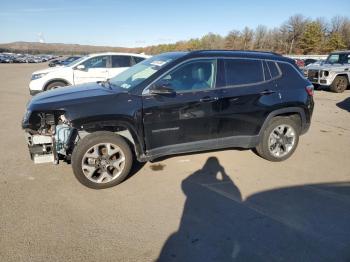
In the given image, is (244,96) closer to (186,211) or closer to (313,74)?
(186,211)

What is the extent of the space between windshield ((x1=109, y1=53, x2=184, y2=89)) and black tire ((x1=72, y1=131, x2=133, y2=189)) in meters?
0.80

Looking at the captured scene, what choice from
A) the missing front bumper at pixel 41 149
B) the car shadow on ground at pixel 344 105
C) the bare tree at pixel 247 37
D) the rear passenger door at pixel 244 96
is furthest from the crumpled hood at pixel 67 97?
the bare tree at pixel 247 37

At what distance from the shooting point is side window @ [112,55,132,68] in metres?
11.7

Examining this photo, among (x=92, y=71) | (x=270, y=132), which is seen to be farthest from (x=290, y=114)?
(x=92, y=71)

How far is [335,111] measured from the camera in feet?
34.3

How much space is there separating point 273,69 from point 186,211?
2923 millimetres

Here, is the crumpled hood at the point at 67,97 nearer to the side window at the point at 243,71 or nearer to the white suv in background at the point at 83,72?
the side window at the point at 243,71

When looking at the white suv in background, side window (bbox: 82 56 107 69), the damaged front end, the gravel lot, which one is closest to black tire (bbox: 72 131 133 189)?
the gravel lot

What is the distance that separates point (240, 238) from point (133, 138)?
1968 mm

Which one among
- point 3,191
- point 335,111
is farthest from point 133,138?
point 335,111

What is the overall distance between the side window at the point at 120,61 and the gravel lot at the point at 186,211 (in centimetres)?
665

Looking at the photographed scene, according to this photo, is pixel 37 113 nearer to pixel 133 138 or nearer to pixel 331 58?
pixel 133 138

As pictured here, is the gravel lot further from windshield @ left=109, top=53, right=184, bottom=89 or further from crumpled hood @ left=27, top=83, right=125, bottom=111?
windshield @ left=109, top=53, right=184, bottom=89

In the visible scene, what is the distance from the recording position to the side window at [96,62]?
457 inches
